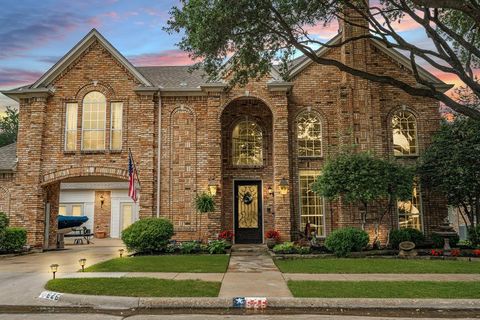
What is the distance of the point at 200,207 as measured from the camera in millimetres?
16344

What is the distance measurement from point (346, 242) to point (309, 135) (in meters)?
5.67

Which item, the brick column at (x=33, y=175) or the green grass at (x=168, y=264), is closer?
the green grass at (x=168, y=264)

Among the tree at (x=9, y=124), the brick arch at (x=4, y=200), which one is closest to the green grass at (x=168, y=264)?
the brick arch at (x=4, y=200)

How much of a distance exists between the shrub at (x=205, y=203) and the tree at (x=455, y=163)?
8359 mm

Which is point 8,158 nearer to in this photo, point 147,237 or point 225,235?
point 147,237

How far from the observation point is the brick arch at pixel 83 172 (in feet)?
58.0

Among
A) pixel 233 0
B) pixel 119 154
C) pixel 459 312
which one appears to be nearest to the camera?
pixel 459 312

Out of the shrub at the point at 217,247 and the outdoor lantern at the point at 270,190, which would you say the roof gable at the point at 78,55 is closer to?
the outdoor lantern at the point at 270,190

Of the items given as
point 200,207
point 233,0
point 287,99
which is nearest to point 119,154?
point 200,207

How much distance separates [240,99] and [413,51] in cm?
890

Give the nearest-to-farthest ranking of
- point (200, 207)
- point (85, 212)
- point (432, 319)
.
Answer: point (432, 319) → point (200, 207) → point (85, 212)

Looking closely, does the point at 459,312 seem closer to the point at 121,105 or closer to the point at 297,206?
the point at 297,206

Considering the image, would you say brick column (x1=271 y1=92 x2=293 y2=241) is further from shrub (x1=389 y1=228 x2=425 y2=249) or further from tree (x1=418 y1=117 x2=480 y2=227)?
tree (x1=418 y1=117 x2=480 y2=227)

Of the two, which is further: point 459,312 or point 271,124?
point 271,124
